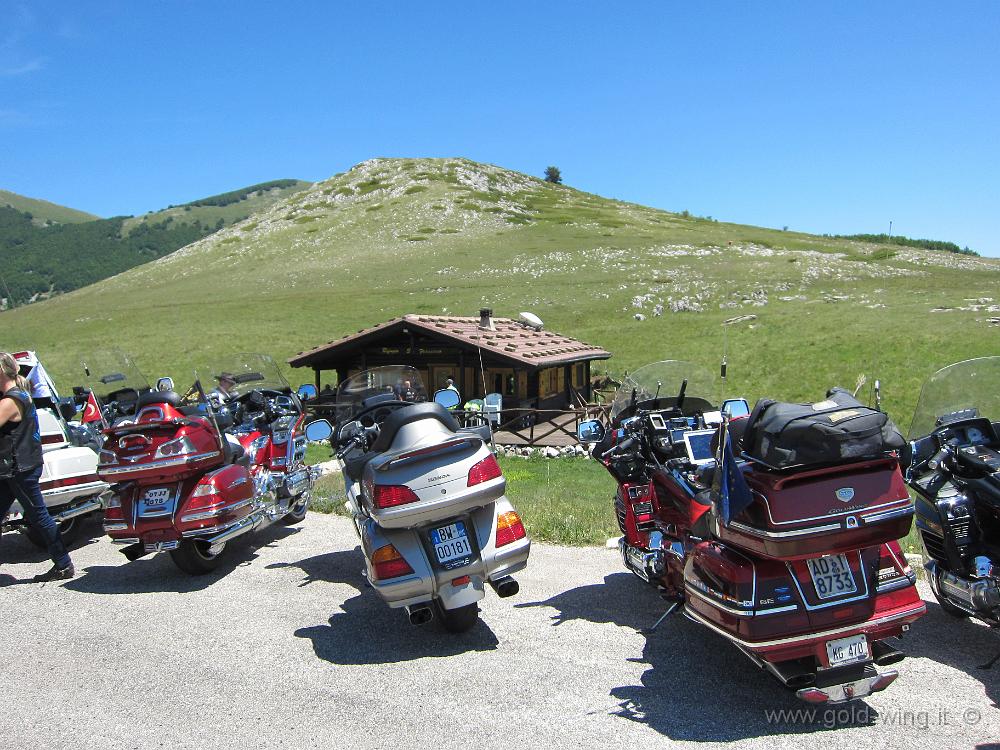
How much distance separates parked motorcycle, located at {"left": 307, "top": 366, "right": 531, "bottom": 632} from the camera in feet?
15.8

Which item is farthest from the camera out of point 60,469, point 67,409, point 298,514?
point 67,409

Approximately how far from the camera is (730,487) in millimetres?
3758

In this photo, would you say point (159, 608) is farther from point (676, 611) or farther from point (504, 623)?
point (676, 611)

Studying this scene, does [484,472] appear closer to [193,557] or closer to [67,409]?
[193,557]

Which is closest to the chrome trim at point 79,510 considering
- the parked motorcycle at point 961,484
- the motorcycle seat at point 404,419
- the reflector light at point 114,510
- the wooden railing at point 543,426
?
the reflector light at point 114,510

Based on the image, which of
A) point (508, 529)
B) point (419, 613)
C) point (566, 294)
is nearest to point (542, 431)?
point (508, 529)

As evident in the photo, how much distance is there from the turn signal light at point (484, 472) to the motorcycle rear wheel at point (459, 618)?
87 cm

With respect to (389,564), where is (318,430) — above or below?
above

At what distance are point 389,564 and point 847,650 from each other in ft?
9.08

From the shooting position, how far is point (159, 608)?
5.88 m

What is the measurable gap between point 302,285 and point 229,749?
54921 millimetres

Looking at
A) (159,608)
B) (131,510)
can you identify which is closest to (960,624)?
(159,608)

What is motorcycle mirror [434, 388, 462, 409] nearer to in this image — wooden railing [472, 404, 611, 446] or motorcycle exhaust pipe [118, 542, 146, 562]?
motorcycle exhaust pipe [118, 542, 146, 562]

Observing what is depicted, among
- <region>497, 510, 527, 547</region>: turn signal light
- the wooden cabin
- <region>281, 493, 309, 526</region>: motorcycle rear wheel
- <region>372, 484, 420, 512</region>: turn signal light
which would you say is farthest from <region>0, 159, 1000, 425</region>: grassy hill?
<region>372, 484, 420, 512</region>: turn signal light
